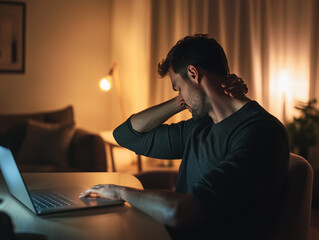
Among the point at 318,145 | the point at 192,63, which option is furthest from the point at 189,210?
the point at 318,145

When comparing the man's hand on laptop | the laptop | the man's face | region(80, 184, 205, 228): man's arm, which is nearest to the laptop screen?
the laptop

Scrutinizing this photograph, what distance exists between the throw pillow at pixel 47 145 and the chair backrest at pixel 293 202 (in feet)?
9.00

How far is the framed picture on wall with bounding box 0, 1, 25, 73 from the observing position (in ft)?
14.9

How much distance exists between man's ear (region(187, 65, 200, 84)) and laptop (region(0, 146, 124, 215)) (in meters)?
0.47

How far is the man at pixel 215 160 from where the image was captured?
97 centimetres

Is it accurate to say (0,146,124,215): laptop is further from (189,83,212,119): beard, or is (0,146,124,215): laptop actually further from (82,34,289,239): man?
(189,83,212,119): beard

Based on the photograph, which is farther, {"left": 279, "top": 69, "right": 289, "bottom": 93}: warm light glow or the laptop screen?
{"left": 279, "top": 69, "right": 289, "bottom": 93}: warm light glow

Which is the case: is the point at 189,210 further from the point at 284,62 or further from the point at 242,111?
the point at 284,62

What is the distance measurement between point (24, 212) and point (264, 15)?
345 cm

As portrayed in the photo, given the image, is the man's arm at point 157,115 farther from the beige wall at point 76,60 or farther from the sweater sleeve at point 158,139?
the beige wall at point 76,60

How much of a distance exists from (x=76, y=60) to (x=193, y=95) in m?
3.69

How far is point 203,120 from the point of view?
1509mm

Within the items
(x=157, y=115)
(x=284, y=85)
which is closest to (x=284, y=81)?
(x=284, y=85)

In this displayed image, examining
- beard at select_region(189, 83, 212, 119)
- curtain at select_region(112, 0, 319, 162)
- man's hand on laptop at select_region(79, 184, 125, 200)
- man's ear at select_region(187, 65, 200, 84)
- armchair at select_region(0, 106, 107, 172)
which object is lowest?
armchair at select_region(0, 106, 107, 172)
